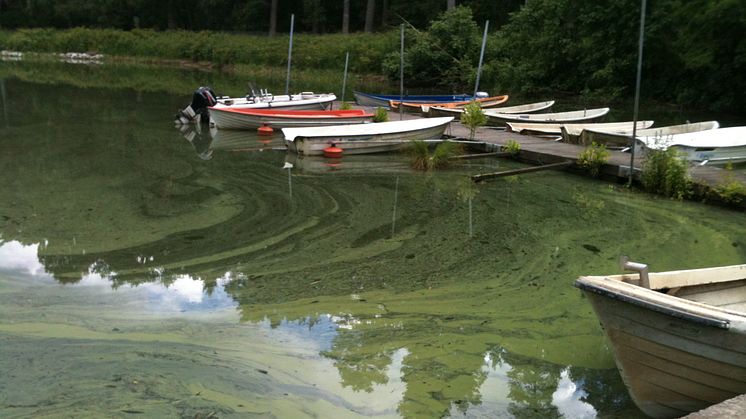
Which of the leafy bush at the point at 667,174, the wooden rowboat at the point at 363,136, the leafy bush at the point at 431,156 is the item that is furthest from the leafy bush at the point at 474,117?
the leafy bush at the point at 667,174

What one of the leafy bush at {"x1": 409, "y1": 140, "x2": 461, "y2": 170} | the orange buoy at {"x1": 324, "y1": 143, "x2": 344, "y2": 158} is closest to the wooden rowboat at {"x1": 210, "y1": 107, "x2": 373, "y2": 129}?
the orange buoy at {"x1": 324, "y1": 143, "x2": 344, "y2": 158}

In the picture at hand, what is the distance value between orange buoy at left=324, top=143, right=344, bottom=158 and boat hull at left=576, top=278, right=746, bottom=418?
9030 millimetres

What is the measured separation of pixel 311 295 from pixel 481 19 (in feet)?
125

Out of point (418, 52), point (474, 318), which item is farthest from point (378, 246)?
point (418, 52)

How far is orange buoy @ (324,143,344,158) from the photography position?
12.3 m

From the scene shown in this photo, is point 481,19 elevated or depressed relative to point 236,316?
elevated

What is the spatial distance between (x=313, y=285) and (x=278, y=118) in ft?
33.9

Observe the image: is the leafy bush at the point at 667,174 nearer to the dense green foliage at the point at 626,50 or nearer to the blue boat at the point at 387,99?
the dense green foliage at the point at 626,50

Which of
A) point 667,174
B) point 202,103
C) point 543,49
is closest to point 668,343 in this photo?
point 667,174

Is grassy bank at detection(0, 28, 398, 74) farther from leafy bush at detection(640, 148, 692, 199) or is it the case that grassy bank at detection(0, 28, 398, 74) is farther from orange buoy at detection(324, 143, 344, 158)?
leafy bush at detection(640, 148, 692, 199)

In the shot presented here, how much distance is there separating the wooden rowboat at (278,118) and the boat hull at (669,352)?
39.4ft

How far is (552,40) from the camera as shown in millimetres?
24469

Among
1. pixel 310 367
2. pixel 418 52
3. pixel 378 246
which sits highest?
pixel 418 52

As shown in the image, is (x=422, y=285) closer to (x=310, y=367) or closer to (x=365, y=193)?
(x=310, y=367)
